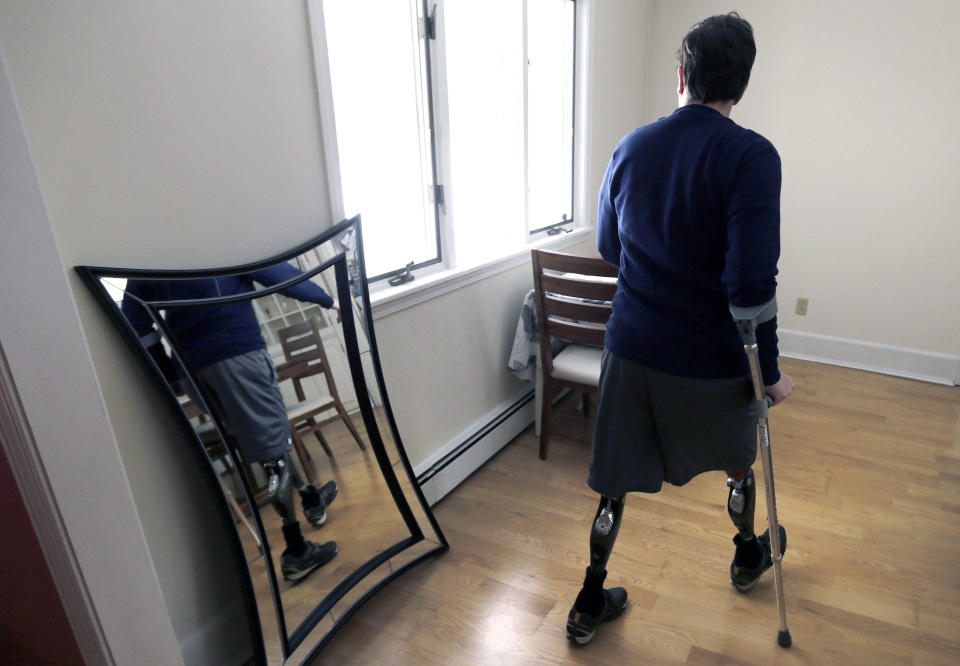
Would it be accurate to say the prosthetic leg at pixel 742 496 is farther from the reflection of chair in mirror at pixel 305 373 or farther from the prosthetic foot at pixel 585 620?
the reflection of chair in mirror at pixel 305 373

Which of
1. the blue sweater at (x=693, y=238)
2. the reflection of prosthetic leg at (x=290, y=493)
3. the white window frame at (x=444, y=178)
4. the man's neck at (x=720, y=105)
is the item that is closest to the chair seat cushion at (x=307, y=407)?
the reflection of prosthetic leg at (x=290, y=493)

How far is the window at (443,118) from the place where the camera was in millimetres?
1869

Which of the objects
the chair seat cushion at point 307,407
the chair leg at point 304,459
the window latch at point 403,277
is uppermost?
the window latch at point 403,277

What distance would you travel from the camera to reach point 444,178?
7.24ft

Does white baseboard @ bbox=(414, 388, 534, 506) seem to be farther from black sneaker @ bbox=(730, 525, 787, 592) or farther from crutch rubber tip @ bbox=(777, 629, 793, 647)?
crutch rubber tip @ bbox=(777, 629, 793, 647)

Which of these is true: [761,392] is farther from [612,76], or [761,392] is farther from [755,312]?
[612,76]

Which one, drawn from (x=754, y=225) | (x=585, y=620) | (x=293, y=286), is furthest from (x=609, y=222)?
(x=585, y=620)

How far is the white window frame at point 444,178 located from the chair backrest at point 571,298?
0.77 ft

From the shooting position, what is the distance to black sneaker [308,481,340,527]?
63.2 inches

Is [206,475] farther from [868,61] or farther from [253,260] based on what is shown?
[868,61]

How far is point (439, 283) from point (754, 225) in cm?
121

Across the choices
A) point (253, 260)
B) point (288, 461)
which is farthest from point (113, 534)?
point (253, 260)

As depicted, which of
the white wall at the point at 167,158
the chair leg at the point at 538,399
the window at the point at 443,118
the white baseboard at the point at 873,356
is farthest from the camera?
the white baseboard at the point at 873,356

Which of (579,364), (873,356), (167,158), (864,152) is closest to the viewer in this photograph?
(167,158)
